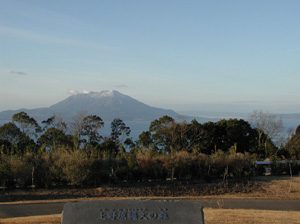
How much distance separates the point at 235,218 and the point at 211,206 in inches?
164

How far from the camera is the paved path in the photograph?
17.8 m

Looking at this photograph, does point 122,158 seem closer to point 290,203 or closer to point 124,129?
point 290,203

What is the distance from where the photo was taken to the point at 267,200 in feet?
71.8

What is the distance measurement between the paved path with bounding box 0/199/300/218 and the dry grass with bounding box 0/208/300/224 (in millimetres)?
2495

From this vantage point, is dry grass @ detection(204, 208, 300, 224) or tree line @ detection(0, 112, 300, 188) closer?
dry grass @ detection(204, 208, 300, 224)

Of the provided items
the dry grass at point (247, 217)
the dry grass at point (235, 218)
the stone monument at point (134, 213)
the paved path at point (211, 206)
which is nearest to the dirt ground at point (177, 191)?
the paved path at point (211, 206)

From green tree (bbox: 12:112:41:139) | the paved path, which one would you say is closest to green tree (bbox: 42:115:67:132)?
green tree (bbox: 12:112:41:139)

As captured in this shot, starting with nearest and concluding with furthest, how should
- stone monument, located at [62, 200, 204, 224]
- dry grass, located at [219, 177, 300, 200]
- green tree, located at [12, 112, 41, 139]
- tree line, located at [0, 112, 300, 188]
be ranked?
stone monument, located at [62, 200, 204, 224]
dry grass, located at [219, 177, 300, 200]
tree line, located at [0, 112, 300, 188]
green tree, located at [12, 112, 41, 139]

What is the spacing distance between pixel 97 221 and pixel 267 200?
580 inches

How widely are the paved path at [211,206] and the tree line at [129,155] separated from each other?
4.98 metres

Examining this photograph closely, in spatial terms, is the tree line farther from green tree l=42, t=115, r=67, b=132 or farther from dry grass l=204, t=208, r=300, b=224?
dry grass l=204, t=208, r=300, b=224

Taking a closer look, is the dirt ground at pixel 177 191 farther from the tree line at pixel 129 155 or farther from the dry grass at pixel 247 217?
the dry grass at pixel 247 217

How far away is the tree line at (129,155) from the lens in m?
24.8

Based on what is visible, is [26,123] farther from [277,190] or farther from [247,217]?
[247,217]
